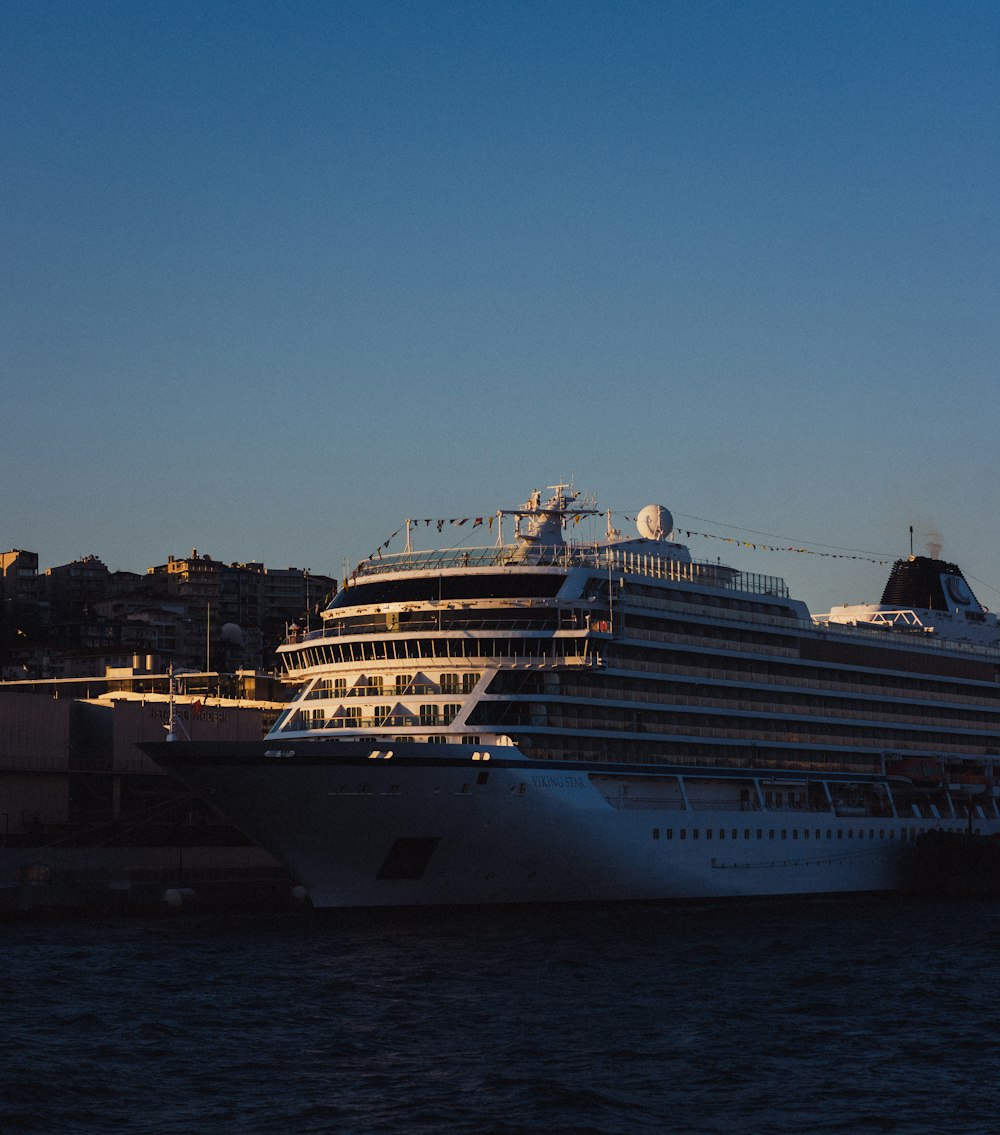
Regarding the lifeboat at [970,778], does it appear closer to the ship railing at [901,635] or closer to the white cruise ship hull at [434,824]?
the ship railing at [901,635]

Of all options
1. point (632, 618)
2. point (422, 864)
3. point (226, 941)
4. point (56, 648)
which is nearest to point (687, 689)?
point (632, 618)

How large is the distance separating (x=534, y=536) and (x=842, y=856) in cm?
1707

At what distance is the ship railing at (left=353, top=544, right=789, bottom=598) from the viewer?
5588cm

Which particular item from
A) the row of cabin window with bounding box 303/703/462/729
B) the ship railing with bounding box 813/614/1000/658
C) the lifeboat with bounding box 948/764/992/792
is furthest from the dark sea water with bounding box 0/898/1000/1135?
the lifeboat with bounding box 948/764/992/792

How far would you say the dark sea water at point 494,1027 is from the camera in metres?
26.5

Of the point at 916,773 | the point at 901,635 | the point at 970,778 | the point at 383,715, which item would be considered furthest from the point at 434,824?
the point at 970,778

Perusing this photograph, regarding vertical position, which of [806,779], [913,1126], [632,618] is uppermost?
[632,618]

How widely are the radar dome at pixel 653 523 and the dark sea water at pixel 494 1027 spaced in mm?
18809

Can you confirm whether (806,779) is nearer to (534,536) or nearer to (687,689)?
(687,689)

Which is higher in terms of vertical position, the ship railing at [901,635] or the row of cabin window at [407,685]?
the ship railing at [901,635]

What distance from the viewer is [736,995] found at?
3744cm

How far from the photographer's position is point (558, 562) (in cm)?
5666

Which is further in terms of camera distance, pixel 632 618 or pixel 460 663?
pixel 632 618

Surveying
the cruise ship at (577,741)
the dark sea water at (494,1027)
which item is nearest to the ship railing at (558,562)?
the cruise ship at (577,741)
